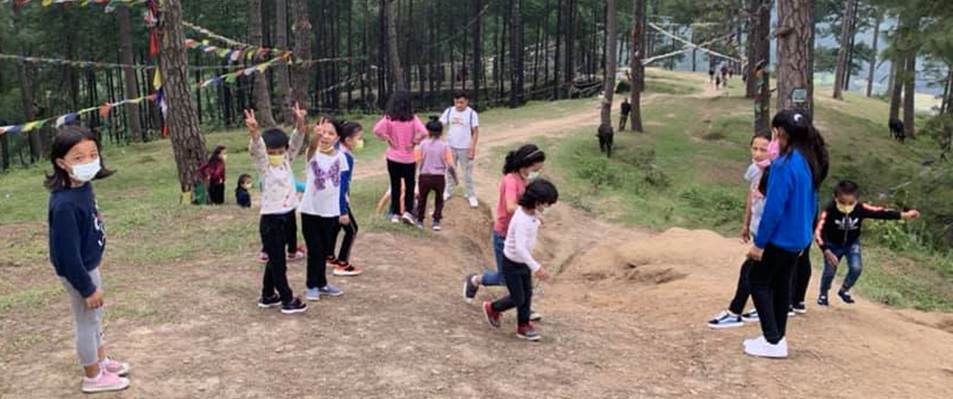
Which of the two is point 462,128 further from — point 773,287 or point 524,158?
point 773,287

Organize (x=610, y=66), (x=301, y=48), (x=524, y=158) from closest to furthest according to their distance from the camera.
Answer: (x=524, y=158) < (x=301, y=48) < (x=610, y=66)

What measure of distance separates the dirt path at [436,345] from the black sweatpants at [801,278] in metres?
0.25

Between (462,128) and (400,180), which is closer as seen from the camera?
(400,180)

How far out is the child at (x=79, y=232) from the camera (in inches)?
156

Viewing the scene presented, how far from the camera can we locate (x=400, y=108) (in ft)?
29.9

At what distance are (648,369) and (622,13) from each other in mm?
50091

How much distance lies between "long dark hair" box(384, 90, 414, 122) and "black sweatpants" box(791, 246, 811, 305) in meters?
4.73

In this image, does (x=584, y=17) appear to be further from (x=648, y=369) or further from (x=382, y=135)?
(x=648, y=369)

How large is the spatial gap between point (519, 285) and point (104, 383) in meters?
2.85

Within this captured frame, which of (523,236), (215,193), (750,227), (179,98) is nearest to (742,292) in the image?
(750,227)

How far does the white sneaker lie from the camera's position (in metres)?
5.45

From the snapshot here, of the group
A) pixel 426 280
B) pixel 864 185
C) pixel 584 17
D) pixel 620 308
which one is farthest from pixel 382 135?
pixel 584 17

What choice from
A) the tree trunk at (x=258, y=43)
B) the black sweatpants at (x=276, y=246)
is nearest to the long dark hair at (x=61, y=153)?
the black sweatpants at (x=276, y=246)

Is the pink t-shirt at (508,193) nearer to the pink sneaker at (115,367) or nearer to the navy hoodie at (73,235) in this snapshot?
the pink sneaker at (115,367)
